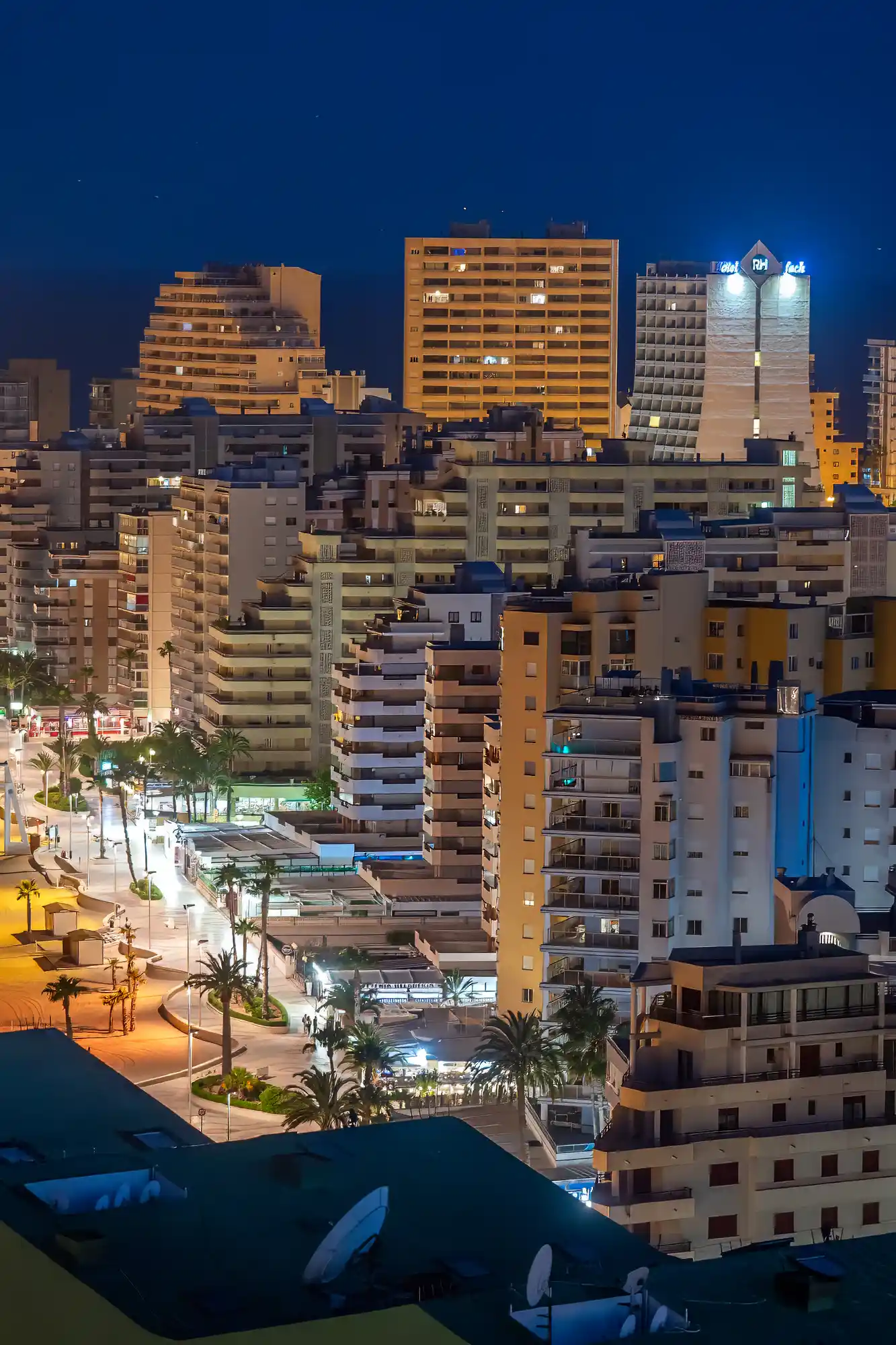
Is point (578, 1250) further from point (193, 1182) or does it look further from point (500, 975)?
point (500, 975)

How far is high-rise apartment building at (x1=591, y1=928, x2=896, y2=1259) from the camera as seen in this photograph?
77.7 ft

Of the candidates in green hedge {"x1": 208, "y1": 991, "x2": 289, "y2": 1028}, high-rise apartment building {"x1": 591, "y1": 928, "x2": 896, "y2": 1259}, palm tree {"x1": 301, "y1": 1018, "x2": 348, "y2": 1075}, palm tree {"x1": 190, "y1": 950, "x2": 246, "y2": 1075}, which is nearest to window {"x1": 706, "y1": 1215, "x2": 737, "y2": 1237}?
high-rise apartment building {"x1": 591, "y1": 928, "x2": 896, "y2": 1259}

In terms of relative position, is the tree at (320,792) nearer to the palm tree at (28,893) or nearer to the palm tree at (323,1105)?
the palm tree at (28,893)

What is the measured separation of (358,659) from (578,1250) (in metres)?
36.0

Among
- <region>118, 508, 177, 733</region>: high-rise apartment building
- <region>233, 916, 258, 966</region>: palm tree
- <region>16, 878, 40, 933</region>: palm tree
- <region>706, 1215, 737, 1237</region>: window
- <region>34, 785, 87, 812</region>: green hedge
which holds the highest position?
<region>118, 508, 177, 733</region>: high-rise apartment building

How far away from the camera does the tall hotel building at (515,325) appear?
102 m

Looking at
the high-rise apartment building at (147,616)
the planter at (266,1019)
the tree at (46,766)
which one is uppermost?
the high-rise apartment building at (147,616)

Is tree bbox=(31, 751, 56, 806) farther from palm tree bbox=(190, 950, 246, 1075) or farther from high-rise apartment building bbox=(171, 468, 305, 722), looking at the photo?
palm tree bbox=(190, 950, 246, 1075)

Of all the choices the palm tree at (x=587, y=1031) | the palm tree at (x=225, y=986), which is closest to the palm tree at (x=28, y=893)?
the palm tree at (x=225, y=986)

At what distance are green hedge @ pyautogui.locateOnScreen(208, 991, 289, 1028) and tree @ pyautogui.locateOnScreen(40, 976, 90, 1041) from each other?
1956mm

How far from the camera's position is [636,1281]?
14.0 m

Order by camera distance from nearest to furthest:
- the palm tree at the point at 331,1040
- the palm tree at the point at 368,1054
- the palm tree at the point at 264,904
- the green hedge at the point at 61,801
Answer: the palm tree at the point at 368,1054 < the palm tree at the point at 331,1040 < the palm tree at the point at 264,904 < the green hedge at the point at 61,801

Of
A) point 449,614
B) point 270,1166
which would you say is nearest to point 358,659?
point 449,614

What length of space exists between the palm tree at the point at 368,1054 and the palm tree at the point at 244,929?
5.62 m
